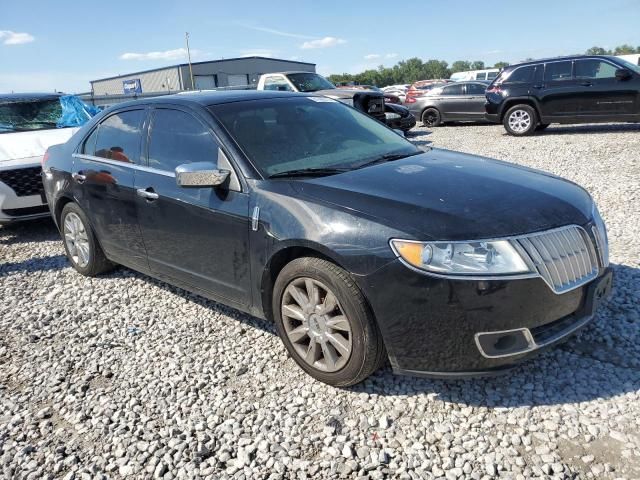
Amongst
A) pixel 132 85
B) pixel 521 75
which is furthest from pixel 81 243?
pixel 132 85

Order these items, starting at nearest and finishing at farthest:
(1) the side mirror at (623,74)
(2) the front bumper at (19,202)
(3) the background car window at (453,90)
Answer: (2) the front bumper at (19,202) < (1) the side mirror at (623,74) < (3) the background car window at (453,90)

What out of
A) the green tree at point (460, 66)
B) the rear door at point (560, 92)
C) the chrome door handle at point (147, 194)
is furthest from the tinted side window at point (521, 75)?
the green tree at point (460, 66)

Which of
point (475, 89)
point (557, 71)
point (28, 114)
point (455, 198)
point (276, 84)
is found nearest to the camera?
point (455, 198)

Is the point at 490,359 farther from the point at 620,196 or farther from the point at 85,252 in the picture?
the point at 620,196

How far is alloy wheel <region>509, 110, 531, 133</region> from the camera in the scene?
12516 millimetres

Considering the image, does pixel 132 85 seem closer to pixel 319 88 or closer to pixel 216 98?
pixel 319 88

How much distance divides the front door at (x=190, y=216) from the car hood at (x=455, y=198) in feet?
1.87

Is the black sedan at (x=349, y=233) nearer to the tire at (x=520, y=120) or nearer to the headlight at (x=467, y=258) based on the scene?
the headlight at (x=467, y=258)

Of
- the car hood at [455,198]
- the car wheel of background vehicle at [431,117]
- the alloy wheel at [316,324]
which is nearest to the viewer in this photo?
the car hood at [455,198]

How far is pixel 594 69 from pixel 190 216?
11.4m

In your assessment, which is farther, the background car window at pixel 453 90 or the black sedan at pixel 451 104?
the background car window at pixel 453 90

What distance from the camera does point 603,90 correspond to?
37.0ft

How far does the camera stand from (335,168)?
323 cm

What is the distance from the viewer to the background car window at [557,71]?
1175 centimetres
